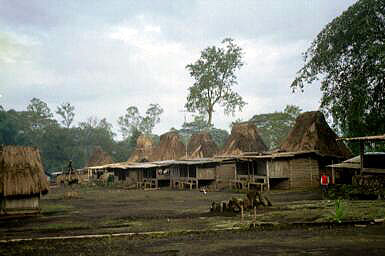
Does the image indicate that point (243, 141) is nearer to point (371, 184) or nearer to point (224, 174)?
point (224, 174)

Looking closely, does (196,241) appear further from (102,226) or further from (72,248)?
(102,226)

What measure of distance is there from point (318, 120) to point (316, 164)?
20.7 ft

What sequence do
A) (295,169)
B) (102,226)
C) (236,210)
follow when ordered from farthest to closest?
1. (295,169)
2. (236,210)
3. (102,226)

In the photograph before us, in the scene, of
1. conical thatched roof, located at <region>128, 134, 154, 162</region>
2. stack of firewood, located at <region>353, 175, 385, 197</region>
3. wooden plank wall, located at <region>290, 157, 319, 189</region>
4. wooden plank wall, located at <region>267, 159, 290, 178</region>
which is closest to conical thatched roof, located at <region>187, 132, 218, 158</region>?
conical thatched roof, located at <region>128, 134, 154, 162</region>

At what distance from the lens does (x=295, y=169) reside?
2911 cm

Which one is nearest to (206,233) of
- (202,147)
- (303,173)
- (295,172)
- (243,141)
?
(295,172)

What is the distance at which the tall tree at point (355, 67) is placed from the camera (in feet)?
83.3

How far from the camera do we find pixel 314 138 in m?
33.1

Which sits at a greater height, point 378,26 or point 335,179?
point 378,26

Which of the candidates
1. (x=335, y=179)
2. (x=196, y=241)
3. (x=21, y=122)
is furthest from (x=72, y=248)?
(x=21, y=122)

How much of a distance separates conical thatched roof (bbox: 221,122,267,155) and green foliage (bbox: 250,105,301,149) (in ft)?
48.9

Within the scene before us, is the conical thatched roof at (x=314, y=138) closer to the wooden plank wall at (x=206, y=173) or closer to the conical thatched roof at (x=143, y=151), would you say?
the wooden plank wall at (x=206, y=173)

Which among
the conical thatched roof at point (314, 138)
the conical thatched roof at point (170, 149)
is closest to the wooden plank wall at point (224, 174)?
the conical thatched roof at point (314, 138)

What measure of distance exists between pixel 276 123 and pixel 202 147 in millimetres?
16816
